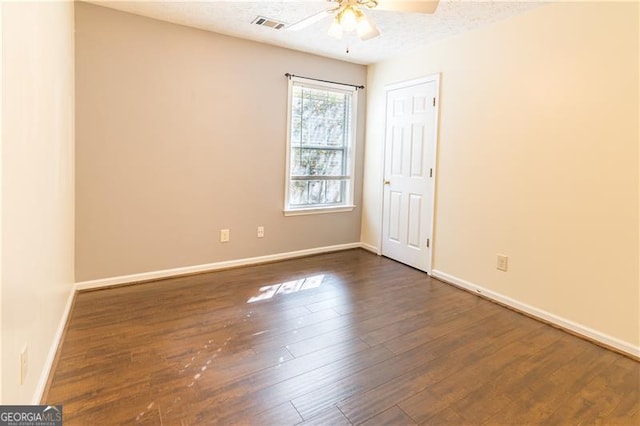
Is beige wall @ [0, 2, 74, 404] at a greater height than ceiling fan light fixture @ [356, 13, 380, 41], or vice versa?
ceiling fan light fixture @ [356, 13, 380, 41]

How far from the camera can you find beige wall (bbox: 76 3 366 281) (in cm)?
310

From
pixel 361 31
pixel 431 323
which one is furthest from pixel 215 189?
pixel 431 323

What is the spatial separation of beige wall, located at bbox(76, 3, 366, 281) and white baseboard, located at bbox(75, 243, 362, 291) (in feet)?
0.18

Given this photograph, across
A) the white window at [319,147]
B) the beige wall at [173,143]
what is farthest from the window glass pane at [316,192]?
the beige wall at [173,143]

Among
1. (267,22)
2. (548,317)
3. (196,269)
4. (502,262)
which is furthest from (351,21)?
(196,269)

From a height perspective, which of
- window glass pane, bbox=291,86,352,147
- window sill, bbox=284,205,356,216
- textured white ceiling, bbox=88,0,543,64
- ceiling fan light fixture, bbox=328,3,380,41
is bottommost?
window sill, bbox=284,205,356,216

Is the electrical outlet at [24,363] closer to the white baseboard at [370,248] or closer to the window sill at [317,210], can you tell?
the window sill at [317,210]

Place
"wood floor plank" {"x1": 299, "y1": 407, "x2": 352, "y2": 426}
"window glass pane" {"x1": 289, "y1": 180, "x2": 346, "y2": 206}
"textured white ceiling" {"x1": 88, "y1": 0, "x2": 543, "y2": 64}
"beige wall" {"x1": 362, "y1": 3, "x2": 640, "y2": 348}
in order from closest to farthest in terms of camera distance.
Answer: "wood floor plank" {"x1": 299, "y1": 407, "x2": 352, "y2": 426} < "beige wall" {"x1": 362, "y1": 3, "x2": 640, "y2": 348} < "textured white ceiling" {"x1": 88, "y1": 0, "x2": 543, "y2": 64} < "window glass pane" {"x1": 289, "y1": 180, "x2": 346, "y2": 206}

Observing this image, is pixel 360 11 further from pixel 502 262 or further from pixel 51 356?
pixel 51 356

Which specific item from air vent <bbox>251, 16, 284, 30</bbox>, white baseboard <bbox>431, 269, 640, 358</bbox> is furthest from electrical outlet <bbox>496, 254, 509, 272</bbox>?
air vent <bbox>251, 16, 284, 30</bbox>

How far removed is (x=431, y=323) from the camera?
2.72 metres

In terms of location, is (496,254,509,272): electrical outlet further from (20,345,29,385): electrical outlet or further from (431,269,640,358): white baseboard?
(20,345,29,385): electrical outlet

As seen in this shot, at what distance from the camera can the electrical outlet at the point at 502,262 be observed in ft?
10.2

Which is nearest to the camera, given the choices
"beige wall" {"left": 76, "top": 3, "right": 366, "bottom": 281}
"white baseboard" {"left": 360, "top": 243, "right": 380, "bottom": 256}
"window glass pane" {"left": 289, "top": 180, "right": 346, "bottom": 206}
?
"beige wall" {"left": 76, "top": 3, "right": 366, "bottom": 281}
